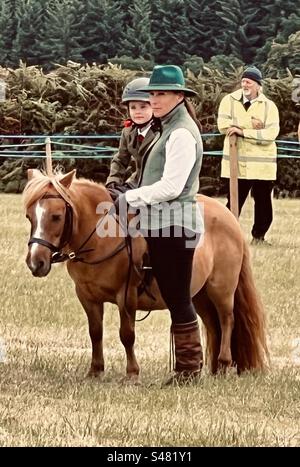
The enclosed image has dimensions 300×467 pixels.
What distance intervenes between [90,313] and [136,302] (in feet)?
1.00

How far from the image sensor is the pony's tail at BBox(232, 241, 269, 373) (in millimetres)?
7438

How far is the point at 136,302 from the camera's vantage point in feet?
22.2

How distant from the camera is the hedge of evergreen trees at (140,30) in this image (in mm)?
45219

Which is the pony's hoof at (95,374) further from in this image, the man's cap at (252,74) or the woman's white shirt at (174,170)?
the man's cap at (252,74)

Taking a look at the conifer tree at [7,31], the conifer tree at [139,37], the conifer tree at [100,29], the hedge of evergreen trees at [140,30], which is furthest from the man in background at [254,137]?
the conifer tree at [7,31]

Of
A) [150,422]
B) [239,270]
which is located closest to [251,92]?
[239,270]

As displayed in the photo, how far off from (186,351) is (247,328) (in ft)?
2.75

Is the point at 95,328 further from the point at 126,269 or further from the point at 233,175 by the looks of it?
the point at 233,175

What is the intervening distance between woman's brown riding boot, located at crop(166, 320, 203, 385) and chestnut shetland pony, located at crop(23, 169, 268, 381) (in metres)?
0.30

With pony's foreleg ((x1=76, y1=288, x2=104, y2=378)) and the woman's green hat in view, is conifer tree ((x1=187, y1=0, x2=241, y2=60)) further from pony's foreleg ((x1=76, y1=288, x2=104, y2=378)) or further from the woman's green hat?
the woman's green hat

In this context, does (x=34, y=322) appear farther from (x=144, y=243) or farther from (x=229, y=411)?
(x=229, y=411)

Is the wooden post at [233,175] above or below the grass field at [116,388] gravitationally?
above

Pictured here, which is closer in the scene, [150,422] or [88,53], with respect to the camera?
[150,422]

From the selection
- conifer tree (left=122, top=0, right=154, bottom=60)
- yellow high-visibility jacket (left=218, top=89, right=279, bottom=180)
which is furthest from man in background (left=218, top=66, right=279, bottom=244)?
conifer tree (left=122, top=0, right=154, bottom=60)
